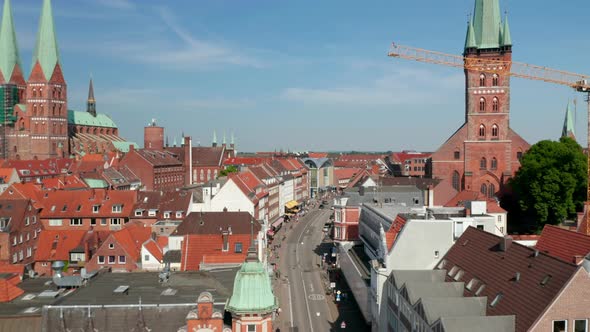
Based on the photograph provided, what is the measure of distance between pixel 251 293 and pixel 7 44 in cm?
17427

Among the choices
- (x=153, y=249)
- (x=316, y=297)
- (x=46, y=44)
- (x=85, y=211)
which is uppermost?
(x=46, y=44)

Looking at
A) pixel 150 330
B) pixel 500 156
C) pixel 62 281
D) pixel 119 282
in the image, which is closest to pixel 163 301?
pixel 150 330

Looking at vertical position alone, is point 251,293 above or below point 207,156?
below

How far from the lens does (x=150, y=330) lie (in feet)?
111

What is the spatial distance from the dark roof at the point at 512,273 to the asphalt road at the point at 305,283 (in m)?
18.2

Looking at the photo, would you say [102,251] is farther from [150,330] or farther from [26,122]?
[26,122]

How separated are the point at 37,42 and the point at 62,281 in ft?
486

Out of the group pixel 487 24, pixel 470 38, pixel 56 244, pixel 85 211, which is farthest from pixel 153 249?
pixel 487 24

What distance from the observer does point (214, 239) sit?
5956 cm

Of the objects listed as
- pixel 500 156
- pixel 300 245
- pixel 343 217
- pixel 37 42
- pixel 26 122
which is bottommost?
pixel 300 245

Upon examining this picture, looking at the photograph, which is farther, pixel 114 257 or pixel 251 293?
pixel 114 257

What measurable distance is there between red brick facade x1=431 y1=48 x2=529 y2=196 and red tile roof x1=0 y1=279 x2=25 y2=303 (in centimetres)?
8677

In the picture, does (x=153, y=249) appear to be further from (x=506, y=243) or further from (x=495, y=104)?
(x=495, y=104)

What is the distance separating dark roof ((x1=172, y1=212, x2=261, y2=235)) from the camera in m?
66.2
